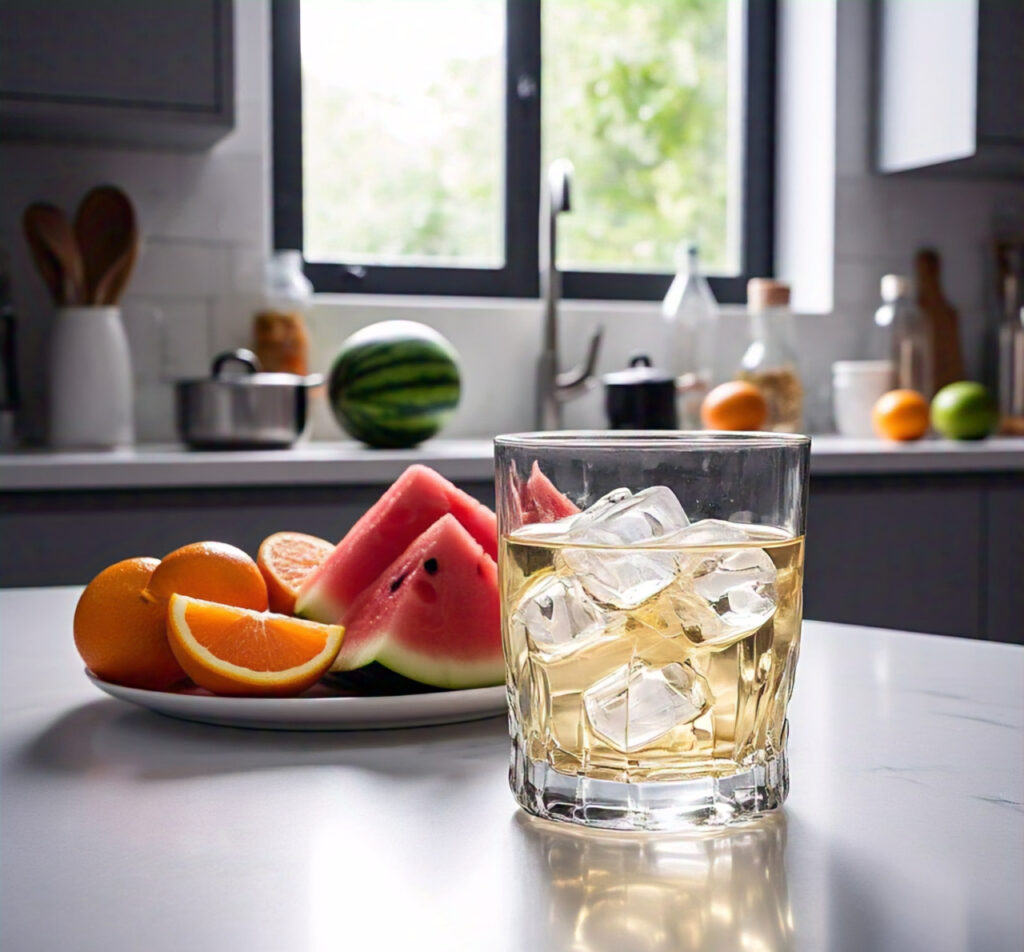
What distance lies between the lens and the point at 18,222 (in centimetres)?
262

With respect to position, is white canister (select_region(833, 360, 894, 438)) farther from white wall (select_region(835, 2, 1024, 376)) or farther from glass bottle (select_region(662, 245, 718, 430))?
glass bottle (select_region(662, 245, 718, 430))

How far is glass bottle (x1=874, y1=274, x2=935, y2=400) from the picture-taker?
10.6 feet

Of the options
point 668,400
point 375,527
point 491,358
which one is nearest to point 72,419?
point 491,358

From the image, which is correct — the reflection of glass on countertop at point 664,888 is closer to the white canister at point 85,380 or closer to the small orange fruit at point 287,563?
the small orange fruit at point 287,563

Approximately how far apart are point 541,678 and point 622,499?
0.09m

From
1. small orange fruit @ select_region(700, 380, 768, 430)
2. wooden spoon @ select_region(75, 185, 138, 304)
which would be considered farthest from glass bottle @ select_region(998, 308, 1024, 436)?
wooden spoon @ select_region(75, 185, 138, 304)

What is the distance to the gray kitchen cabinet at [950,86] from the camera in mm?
2938

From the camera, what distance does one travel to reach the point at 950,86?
3002mm

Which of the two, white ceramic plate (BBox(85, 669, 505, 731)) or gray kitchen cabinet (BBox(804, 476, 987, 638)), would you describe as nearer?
white ceramic plate (BBox(85, 669, 505, 731))

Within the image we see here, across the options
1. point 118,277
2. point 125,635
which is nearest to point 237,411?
point 118,277

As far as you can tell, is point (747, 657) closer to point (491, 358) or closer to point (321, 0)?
point (491, 358)

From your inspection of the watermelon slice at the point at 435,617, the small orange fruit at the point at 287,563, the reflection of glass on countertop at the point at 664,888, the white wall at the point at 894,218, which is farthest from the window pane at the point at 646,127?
the reflection of glass on countertop at the point at 664,888

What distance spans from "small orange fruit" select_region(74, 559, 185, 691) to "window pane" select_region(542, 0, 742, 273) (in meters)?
2.68

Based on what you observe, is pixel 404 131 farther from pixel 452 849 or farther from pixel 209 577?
pixel 452 849
